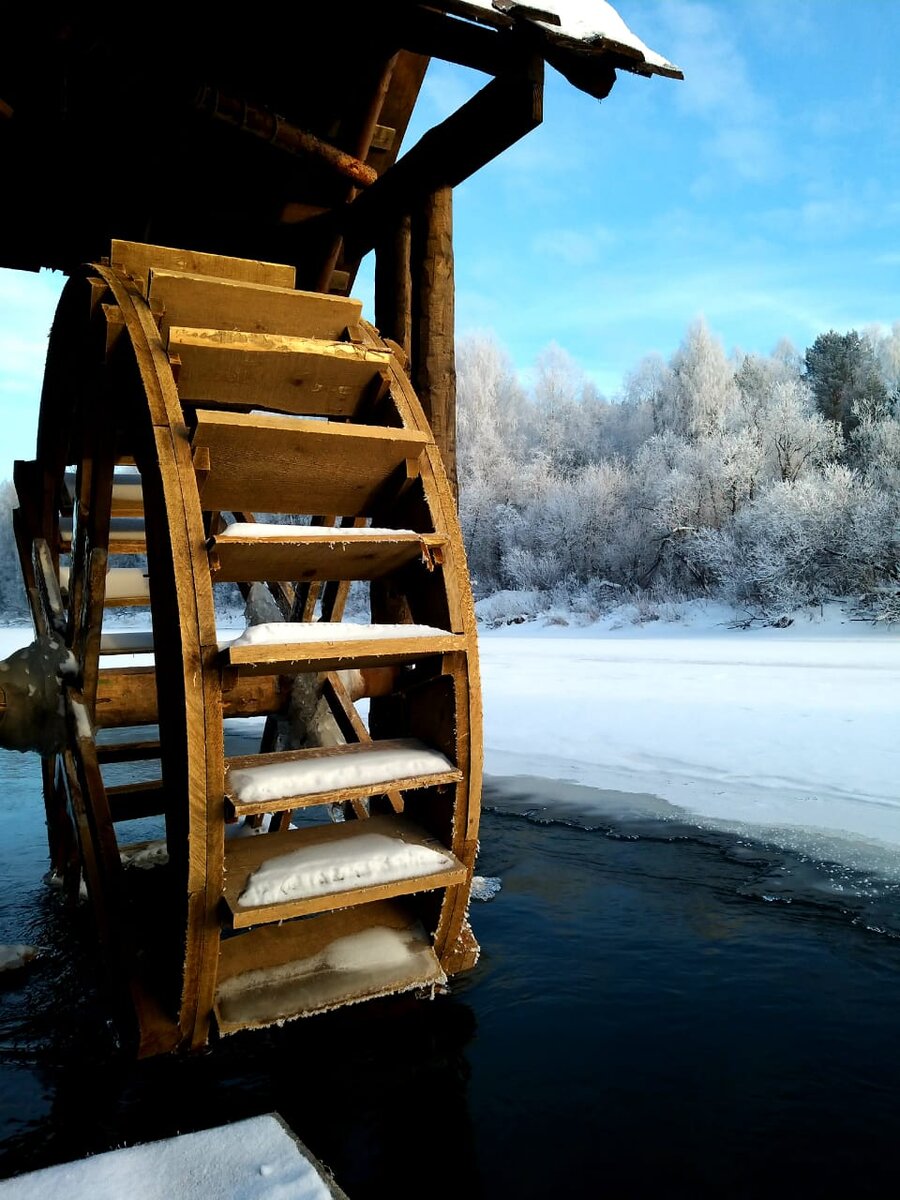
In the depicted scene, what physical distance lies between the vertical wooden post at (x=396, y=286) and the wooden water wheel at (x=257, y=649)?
1.98 feet

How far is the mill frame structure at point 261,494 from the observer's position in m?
2.71

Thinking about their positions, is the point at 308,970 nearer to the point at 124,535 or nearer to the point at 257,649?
the point at 257,649

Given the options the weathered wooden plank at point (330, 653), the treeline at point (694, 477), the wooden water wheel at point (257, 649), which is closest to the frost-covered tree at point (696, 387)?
the treeline at point (694, 477)

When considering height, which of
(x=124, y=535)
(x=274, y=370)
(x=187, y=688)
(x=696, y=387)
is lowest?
(x=187, y=688)

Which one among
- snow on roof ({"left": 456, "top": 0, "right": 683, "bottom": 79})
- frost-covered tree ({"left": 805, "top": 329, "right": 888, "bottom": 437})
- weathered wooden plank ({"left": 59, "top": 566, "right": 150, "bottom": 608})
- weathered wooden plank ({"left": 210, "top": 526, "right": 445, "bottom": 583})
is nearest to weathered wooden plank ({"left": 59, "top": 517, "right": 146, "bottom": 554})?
weathered wooden plank ({"left": 59, "top": 566, "right": 150, "bottom": 608})

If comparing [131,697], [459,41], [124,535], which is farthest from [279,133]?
[131,697]

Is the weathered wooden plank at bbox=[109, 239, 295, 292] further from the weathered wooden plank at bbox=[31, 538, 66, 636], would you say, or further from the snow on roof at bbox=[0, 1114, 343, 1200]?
the snow on roof at bbox=[0, 1114, 343, 1200]

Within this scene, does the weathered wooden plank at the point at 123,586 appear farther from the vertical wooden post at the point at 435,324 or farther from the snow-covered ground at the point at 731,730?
the snow-covered ground at the point at 731,730

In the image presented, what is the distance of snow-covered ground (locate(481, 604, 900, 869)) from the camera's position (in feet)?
17.9

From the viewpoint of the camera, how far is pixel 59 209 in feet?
16.2

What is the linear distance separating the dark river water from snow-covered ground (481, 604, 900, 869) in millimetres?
1150

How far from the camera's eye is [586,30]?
2980 millimetres

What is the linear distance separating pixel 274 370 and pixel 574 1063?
280 cm

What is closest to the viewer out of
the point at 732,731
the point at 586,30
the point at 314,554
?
the point at 586,30
